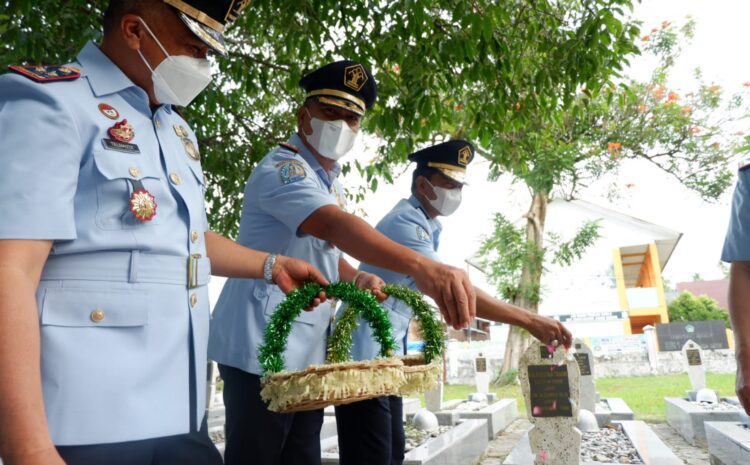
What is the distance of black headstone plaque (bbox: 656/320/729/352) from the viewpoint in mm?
13859

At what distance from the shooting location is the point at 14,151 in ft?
3.11

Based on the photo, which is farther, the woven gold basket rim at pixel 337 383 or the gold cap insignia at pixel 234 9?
the gold cap insignia at pixel 234 9

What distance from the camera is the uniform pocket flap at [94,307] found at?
969mm

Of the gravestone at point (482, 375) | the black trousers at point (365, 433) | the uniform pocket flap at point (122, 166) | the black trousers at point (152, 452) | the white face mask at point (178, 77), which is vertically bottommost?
the gravestone at point (482, 375)

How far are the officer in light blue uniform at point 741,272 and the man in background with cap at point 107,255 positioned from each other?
1.75 m

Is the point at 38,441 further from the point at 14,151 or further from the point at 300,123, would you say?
the point at 300,123

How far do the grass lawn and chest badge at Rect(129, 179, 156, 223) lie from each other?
9271 millimetres

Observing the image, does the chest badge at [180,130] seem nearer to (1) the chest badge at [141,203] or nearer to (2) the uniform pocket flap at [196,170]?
(2) the uniform pocket flap at [196,170]

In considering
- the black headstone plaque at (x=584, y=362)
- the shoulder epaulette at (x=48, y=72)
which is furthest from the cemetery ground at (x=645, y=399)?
the shoulder epaulette at (x=48, y=72)

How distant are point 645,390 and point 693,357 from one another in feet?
13.6

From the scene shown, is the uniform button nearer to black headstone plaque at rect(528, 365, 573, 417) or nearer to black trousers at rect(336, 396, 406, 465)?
black trousers at rect(336, 396, 406, 465)

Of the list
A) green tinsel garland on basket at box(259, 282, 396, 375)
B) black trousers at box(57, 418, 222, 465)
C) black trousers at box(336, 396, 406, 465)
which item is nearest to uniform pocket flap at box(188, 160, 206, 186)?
green tinsel garland on basket at box(259, 282, 396, 375)

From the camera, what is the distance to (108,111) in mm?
1166

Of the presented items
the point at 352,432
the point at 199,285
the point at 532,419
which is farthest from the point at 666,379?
the point at 199,285
